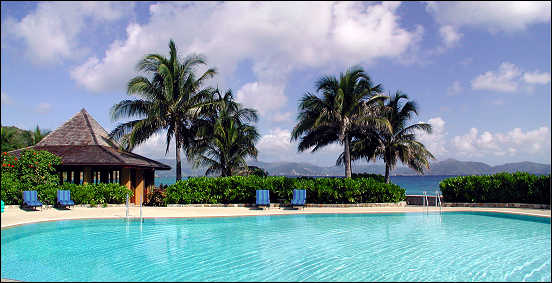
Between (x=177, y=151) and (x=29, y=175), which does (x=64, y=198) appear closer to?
(x=29, y=175)

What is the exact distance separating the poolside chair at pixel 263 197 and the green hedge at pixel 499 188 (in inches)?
306

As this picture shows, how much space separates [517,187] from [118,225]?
14945mm

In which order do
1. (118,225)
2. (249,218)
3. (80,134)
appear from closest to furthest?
(118,225)
(249,218)
(80,134)

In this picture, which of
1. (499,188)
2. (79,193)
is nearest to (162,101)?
(79,193)

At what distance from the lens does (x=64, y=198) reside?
632 inches

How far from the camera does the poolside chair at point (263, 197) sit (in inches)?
650

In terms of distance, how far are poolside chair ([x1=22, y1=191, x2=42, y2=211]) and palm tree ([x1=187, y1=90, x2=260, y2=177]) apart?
807 cm

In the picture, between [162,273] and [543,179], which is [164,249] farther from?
[543,179]

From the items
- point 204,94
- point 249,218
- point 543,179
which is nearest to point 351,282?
point 249,218

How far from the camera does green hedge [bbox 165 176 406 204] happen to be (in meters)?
17.4

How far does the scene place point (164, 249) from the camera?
361 inches

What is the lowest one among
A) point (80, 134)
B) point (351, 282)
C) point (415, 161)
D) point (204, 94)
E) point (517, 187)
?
point (351, 282)

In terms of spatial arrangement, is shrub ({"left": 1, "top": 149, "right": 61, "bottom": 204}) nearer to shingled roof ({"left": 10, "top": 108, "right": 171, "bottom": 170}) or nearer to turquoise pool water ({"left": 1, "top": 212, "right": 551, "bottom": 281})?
shingled roof ({"left": 10, "top": 108, "right": 171, "bottom": 170})

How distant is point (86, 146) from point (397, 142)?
16392mm
